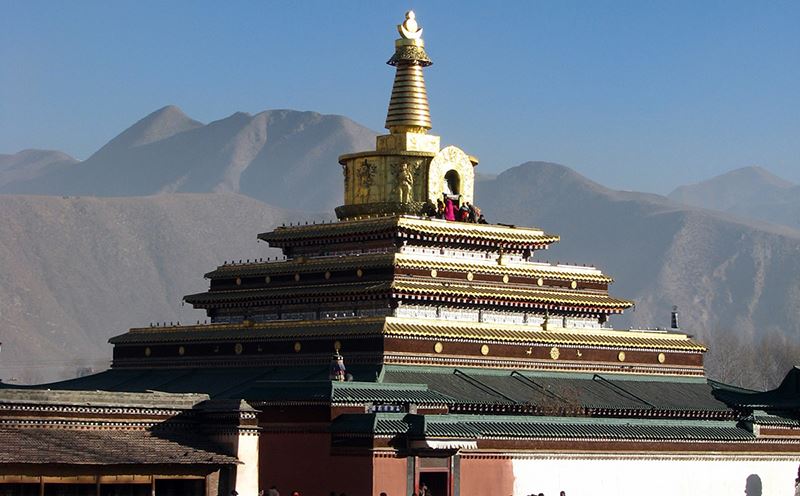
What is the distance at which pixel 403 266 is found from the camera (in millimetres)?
74875

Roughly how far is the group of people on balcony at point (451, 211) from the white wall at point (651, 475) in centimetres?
1387

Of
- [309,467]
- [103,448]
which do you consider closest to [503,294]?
[309,467]

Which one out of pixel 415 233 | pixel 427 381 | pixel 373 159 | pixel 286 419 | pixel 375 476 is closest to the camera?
pixel 375 476

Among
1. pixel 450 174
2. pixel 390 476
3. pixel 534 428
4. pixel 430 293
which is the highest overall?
pixel 450 174

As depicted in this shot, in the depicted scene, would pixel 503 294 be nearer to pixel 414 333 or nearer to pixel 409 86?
pixel 414 333

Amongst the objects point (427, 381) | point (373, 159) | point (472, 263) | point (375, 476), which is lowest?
point (375, 476)

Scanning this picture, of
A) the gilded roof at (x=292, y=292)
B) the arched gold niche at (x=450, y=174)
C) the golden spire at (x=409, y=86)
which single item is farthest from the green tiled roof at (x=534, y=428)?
the golden spire at (x=409, y=86)

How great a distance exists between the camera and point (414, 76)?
3255 inches

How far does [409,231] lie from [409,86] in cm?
866

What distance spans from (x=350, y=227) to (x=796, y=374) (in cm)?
1834

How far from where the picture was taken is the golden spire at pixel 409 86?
82.3m

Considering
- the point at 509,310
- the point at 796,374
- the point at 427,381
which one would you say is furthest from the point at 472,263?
the point at 796,374

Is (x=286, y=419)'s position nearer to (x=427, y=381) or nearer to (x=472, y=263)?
(x=427, y=381)

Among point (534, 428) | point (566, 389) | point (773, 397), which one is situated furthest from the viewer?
point (773, 397)
